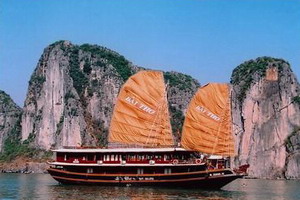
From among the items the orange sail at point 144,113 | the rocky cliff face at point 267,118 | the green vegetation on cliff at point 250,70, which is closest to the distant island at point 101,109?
the rocky cliff face at point 267,118

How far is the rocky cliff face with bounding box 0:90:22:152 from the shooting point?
137m

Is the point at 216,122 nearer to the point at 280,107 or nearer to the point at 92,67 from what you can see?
the point at 280,107

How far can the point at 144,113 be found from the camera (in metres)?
48.5

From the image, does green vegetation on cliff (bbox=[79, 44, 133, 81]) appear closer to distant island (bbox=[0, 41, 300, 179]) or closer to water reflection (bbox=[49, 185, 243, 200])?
distant island (bbox=[0, 41, 300, 179])

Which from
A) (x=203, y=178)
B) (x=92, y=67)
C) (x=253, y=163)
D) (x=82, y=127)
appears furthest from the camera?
(x=92, y=67)

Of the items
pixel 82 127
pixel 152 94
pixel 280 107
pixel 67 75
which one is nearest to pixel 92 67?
pixel 67 75

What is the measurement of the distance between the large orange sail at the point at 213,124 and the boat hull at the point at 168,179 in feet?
7.77

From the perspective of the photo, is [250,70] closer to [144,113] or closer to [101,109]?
[101,109]

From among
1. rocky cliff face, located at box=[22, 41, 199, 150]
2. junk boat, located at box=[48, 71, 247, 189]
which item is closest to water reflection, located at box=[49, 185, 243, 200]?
junk boat, located at box=[48, 71, 247, 189]

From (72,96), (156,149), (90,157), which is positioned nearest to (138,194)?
(156,149)

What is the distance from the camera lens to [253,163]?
10469 centimetres

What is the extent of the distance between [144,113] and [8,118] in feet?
328

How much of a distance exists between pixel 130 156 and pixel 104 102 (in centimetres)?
7832

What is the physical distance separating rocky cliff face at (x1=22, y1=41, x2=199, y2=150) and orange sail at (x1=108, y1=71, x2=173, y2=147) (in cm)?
6631
